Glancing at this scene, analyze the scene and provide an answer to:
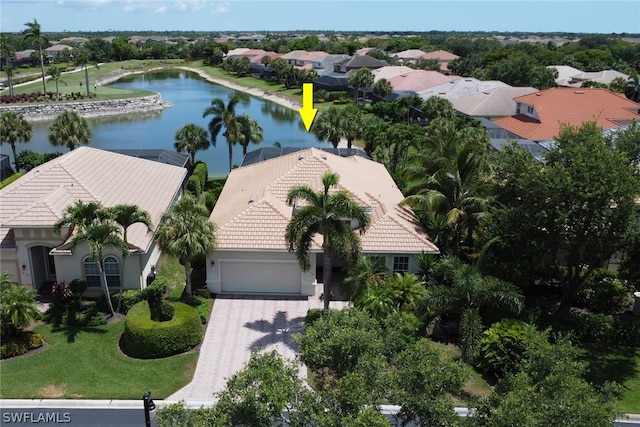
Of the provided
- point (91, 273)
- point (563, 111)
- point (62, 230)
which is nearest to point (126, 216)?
point (91, 273)

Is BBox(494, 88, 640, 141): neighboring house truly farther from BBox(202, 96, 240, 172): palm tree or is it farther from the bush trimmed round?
the bush trimmed round

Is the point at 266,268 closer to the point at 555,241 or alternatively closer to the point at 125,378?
the point at 125,378

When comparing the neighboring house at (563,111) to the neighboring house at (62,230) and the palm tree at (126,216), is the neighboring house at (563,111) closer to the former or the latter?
the neighboring house at (62,230)

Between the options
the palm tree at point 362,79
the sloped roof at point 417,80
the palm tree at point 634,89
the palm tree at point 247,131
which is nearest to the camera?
the palm tree at point 247,131

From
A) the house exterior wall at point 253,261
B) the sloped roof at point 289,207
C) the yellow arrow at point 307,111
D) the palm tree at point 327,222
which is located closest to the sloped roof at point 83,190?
the house exterior wall at point 253,261

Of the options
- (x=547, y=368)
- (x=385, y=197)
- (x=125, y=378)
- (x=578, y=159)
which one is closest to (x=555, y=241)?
(x=578, y=159)

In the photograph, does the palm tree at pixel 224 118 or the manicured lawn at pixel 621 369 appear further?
the palm tree at pixel 224 118

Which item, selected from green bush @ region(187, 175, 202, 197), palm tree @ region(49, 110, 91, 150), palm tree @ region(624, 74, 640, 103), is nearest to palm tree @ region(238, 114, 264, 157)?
green bush @ region(187, 175, 202, 197)
